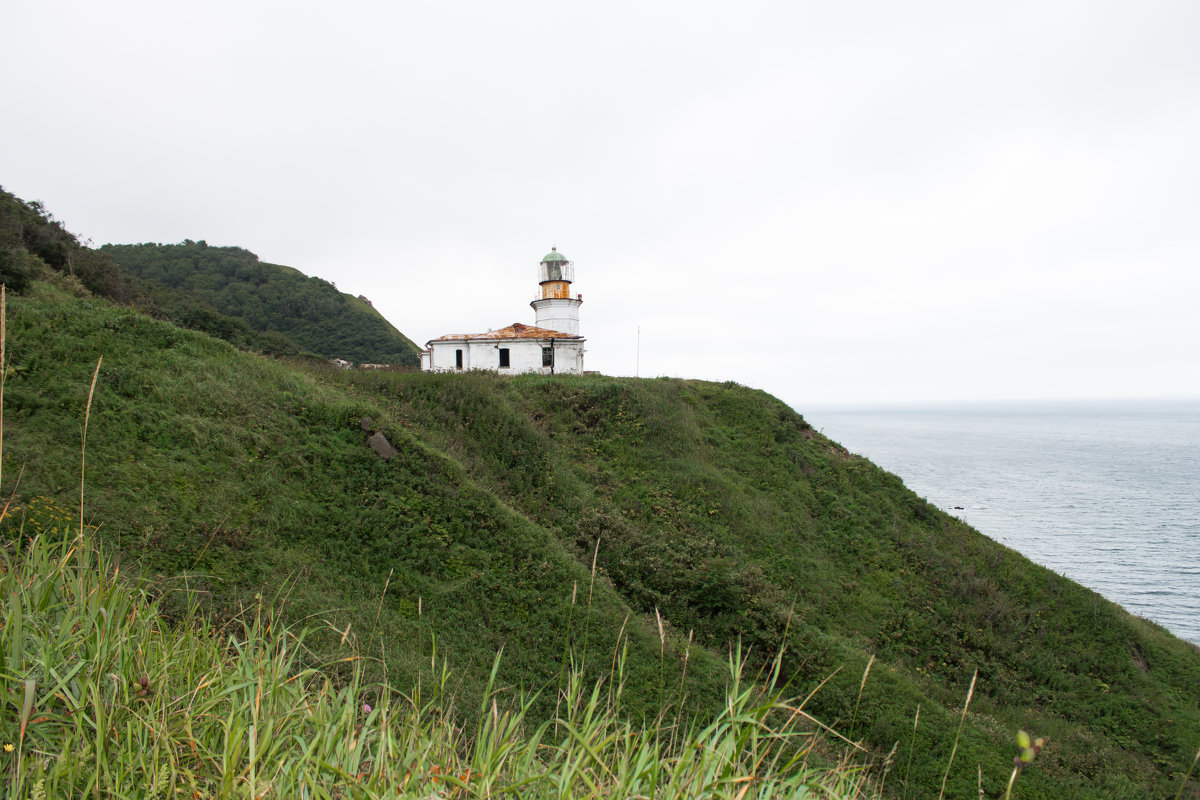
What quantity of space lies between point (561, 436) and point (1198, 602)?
29730 mm

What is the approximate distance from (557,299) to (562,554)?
20702 millimetres

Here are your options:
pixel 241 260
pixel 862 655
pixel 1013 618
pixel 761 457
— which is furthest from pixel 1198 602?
pixel 241 260

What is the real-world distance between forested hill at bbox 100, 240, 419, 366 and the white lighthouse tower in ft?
73.5

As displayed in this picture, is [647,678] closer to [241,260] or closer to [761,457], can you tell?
[761,457]

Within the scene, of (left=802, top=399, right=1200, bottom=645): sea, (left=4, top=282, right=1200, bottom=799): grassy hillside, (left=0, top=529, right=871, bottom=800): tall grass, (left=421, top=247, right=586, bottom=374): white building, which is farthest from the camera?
(left=421, top=247, right=586, bottom=374): white building

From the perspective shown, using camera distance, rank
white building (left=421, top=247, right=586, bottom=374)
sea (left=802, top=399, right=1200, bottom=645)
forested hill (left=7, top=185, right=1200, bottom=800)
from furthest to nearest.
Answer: white building (left=421, top=247, right=586, bottom=374), sea (left=802, top=399, right=1200, bottom=645), forested hill (left=7, top=185, right=1200, bottom=800)

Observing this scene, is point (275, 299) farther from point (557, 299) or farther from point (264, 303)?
point (557, 299)

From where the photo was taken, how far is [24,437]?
9.47 meters

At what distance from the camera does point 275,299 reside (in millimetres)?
53031

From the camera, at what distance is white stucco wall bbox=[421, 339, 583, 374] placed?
2814 cm

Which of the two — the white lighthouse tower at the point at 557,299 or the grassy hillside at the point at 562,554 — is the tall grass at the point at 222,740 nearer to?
the grassy hillside at the point at 562,554

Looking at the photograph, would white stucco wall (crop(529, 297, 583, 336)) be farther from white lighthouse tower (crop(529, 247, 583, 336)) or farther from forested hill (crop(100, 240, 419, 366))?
forested hill (crop(100, 240, 419, 366))

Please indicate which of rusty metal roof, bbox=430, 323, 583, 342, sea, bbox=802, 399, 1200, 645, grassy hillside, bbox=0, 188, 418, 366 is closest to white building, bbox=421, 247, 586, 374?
rusty metal roof, bbox=430, 323, 583, 342

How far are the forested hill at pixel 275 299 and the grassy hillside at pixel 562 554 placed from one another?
3551 centimetres
